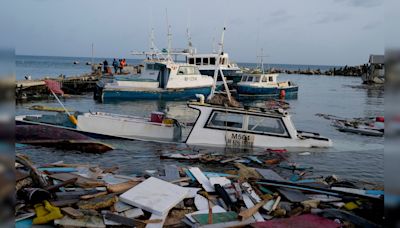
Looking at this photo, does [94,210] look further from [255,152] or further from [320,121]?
[320,121]

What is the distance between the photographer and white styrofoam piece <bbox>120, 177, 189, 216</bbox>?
679cm

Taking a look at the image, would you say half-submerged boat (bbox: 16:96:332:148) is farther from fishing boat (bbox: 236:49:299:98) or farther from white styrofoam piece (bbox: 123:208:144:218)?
fishing boat (bbox: 236:49:299:98)

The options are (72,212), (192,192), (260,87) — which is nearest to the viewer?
(72,212)

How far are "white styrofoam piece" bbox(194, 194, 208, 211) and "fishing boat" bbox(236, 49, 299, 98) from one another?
110 feet

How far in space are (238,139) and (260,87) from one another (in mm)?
28083

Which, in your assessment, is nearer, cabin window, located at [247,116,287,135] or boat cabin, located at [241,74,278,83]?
cabin window, located at [247,116,287,135]

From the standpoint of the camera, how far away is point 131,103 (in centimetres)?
3478

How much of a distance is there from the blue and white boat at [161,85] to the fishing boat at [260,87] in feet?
15.9

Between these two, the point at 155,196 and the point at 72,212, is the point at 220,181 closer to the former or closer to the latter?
the point at 155,196

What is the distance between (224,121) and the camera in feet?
46.6

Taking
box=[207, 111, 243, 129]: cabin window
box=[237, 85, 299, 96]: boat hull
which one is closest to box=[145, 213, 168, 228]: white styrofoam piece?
box=[207, 111, 243, 129]: cabin window

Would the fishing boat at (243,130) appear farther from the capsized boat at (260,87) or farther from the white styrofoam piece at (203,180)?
the capsized boat at (260,87)

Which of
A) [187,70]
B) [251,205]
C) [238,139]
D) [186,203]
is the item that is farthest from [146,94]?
[251,205]

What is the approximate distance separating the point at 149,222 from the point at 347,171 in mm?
9453
